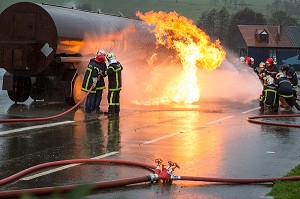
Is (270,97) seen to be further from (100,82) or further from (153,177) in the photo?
(153,177)

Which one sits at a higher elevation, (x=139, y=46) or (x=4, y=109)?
(x=139, y=46)

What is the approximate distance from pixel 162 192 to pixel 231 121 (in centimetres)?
832

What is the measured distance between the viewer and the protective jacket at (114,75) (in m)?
15.6

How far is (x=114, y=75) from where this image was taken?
15.7 meters

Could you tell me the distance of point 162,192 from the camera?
691 cm

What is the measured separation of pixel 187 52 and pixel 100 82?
16.7 feet

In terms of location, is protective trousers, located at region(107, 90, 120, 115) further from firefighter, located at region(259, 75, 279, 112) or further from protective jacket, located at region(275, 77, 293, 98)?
protective jacket, located at region(275, 77, 293, 98)

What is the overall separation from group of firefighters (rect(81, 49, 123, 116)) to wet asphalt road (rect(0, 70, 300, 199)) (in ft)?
1.55

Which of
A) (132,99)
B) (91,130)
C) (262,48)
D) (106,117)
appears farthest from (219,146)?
(262,48)

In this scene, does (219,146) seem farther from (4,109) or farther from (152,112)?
(4,109)

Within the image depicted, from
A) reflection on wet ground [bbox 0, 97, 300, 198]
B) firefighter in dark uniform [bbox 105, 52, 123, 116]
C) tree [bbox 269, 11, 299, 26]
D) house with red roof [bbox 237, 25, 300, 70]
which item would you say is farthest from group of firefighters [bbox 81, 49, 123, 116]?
tree [bbox 269, 11, 299, 26]

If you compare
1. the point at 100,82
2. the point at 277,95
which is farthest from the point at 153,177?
the point at 277,95

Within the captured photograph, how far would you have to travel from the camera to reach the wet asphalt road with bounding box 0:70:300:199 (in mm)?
7254

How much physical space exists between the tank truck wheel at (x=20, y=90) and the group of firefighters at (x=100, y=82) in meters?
3.19
